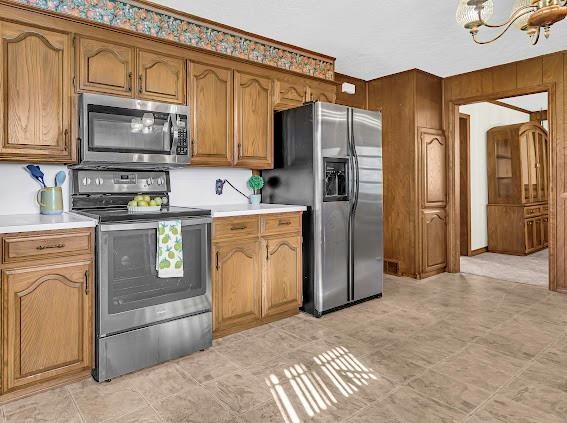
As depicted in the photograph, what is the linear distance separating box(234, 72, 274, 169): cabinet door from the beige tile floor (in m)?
1.47

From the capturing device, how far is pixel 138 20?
289 cm

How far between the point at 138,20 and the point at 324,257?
2385 millimetres

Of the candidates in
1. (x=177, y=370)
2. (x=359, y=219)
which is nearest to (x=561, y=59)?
(x=359, y=219)

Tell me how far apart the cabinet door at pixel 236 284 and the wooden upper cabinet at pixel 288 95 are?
4.74 feet

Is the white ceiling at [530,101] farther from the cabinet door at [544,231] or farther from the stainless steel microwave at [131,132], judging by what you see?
the stainless steel microwave at [131,132]

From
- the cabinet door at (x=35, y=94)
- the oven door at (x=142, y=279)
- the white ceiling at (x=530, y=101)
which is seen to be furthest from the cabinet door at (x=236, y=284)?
the white ceiling at (x=530, y=101)

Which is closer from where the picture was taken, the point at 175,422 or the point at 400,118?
the point at 175,422

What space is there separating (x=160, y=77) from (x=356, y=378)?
8.32ft

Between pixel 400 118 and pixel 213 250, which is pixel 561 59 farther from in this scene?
pixel 213 250

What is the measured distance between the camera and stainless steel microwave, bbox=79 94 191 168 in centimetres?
260

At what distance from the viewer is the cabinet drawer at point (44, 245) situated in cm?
207

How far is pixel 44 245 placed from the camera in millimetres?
2158

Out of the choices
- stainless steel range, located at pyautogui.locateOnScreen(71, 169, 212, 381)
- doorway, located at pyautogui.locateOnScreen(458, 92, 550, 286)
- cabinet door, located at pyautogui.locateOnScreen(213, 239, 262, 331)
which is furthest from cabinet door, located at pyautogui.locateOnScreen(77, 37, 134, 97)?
doorway, located at pyautogui.locateOnScreen(458, 92, 550, 286)

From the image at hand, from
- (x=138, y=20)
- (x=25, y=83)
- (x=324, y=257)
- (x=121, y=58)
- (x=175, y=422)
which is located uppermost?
(x=138, y=20)
